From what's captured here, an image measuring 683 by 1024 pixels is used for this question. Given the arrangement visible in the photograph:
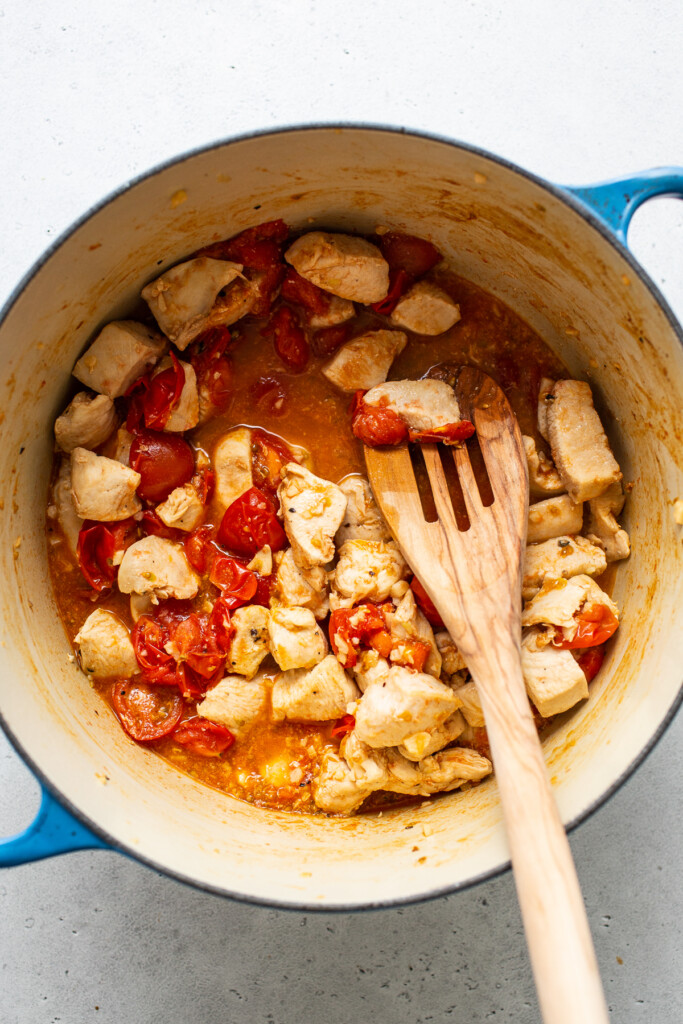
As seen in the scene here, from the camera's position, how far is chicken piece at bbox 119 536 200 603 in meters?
2.51

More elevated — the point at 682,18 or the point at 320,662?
the point at 682,18

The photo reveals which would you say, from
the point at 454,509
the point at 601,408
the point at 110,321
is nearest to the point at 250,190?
→ the point at 110,321

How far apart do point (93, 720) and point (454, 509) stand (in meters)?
1.38

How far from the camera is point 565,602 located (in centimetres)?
239

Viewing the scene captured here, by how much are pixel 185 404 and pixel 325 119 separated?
105 centimetres

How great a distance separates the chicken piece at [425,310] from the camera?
8.52 feet

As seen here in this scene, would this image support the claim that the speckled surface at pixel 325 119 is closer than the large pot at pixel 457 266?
No

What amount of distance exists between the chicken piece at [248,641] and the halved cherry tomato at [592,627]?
0.98 meters

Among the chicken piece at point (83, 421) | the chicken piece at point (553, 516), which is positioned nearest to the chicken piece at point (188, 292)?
the chicken piece at point (83, 421)

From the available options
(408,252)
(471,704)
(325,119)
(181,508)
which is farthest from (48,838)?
(325,119)

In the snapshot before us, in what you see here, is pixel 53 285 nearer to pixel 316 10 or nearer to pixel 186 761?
pixel 316 10

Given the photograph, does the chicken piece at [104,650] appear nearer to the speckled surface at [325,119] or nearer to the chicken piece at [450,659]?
the speckled surface at [325,119]

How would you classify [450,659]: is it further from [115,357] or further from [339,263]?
[115,357]

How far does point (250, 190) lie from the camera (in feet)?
7.57
